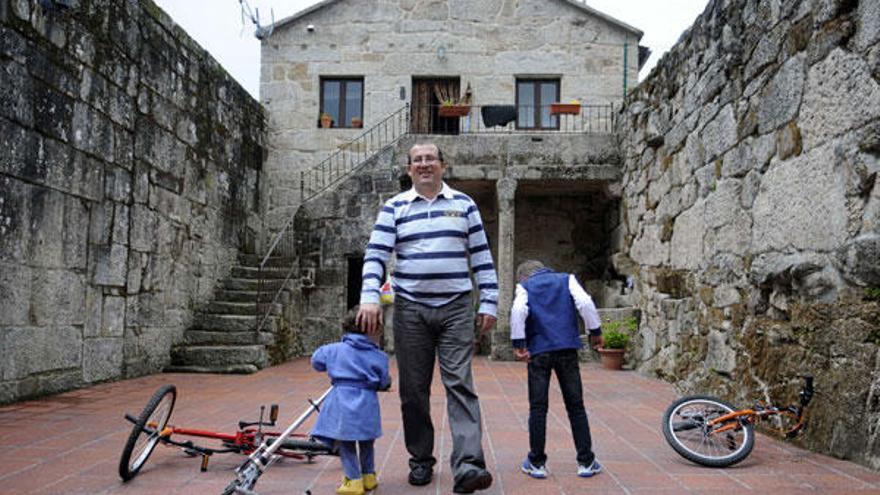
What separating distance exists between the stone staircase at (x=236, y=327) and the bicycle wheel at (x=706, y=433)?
5441mm

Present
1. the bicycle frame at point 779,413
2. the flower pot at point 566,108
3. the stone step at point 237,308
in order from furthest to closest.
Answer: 1. the flower pot at point 566,108
2. the stone step at point 237,308
3. the bicycle frame at point 779,413

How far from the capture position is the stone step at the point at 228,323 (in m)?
9.12

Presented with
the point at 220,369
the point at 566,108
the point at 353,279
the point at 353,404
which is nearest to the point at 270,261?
the point at 353,279

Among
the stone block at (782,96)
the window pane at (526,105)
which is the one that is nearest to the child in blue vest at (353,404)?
the stone block at (782,96)

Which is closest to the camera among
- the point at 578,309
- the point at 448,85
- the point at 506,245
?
the point at 578,309

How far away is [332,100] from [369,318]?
→ 1056 centimetres

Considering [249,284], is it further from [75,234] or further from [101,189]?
[75,234]

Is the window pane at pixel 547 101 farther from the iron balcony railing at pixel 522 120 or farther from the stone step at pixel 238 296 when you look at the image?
the stone step at pixel 238 296

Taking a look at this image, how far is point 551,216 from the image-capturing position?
1256cm

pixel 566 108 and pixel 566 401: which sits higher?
pixel 566 108

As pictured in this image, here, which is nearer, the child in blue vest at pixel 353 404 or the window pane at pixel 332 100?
the child in blue vest at pixel 353 404

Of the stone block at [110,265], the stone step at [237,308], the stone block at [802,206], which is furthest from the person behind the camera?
the stone step at [237,308]

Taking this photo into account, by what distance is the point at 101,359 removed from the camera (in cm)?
690

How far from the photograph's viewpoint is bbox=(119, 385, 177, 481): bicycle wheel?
3.25 meters
